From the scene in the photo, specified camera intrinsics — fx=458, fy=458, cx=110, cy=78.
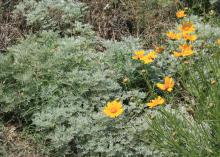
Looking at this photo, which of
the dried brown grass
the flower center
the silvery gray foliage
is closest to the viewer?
the flower center

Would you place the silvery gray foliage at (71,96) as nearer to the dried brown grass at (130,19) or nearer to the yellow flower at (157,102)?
the yellow flower at (157,102)

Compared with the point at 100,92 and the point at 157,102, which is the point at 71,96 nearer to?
Answer: the point at 100,92

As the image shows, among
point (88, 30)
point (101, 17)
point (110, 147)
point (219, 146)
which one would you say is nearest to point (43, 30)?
point (88, 30)

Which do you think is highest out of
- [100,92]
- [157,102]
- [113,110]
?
[157,102]

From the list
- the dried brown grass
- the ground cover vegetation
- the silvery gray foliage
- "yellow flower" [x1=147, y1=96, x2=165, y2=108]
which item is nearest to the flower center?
the ground cover vegetation

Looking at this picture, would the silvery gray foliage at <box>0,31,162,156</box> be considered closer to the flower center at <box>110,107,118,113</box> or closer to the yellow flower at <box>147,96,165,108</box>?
the flower center at <box>110,107,118,113</box>

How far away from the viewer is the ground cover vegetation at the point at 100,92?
291 centimetres

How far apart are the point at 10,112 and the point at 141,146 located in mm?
1173

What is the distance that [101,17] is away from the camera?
4.90 m

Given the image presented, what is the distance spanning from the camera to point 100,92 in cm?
375

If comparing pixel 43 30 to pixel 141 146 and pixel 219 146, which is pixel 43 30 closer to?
pixel 141 146

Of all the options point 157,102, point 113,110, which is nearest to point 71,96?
point 113,110

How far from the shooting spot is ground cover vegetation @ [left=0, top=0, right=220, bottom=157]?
9.55ft

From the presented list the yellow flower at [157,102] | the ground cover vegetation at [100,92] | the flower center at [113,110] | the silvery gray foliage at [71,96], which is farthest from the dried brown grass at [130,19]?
the yellow flower at [157,102]
